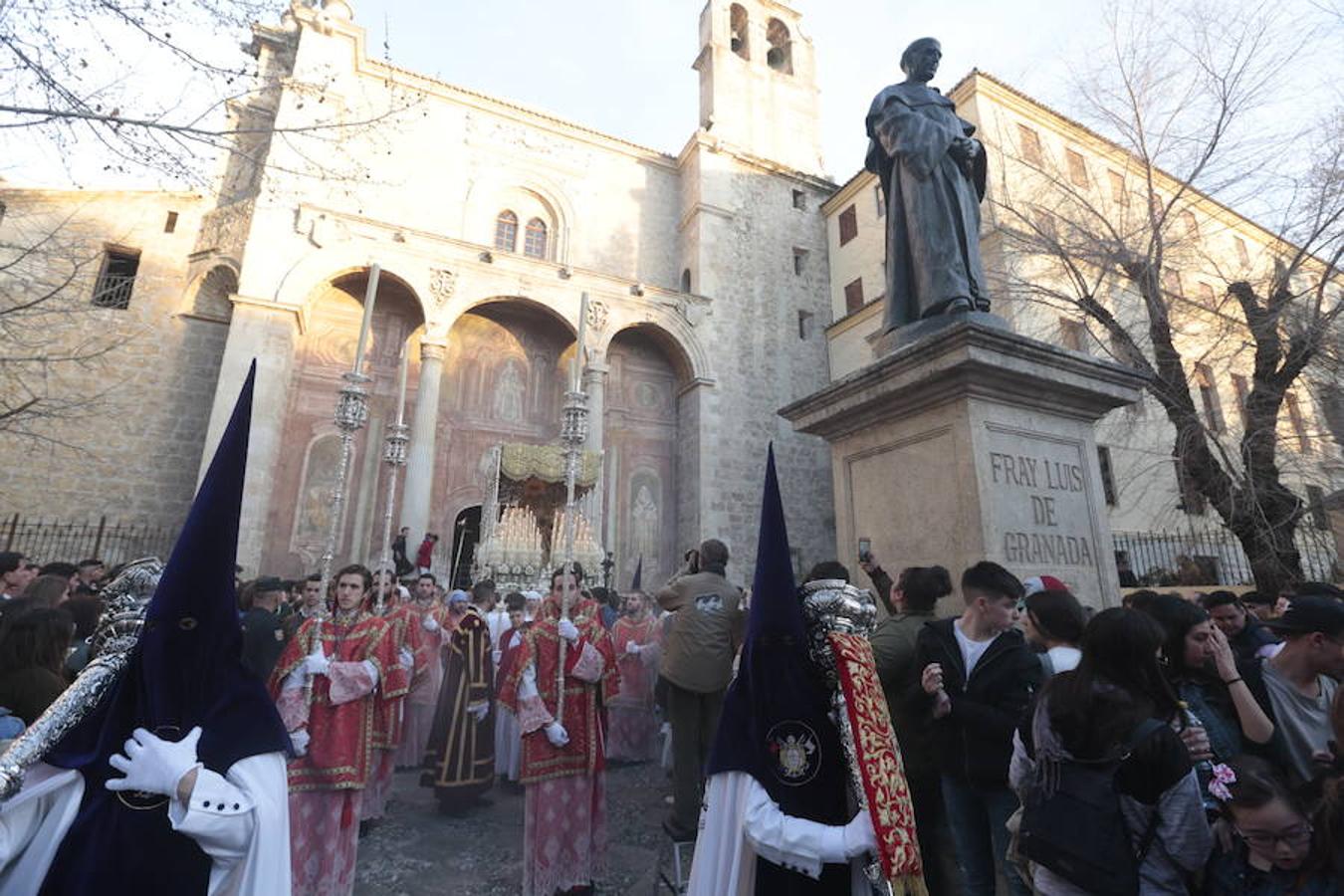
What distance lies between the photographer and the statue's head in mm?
5434

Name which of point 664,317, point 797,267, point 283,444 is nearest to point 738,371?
point 664,317

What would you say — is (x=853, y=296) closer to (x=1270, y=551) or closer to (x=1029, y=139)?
(x=1029, y=139)

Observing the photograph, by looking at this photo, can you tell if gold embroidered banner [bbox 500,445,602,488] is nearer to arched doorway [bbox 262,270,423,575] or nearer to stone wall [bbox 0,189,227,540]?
arched doorway [bbox 262,270,423,575]

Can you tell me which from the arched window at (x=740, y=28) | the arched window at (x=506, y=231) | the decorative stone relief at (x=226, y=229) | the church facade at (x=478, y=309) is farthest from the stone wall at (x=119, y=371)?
the arched window at (x=740, y=28)

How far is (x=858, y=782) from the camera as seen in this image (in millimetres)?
1672

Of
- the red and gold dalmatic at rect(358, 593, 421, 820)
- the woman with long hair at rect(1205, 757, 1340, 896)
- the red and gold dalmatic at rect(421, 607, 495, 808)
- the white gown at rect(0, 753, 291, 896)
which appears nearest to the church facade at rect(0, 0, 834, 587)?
the red and gold dalmatic at rect(421, 607, 495, 808)

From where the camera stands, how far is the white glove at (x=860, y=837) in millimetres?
1602

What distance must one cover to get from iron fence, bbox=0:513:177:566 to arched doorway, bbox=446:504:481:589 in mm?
5855

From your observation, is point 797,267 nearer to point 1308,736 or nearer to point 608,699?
point 608,699

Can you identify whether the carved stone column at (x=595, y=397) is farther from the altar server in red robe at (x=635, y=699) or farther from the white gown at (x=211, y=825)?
the white gown at (x=211, y=825)

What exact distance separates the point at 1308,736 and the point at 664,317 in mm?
17121

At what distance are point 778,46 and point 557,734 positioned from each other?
28.5 meters

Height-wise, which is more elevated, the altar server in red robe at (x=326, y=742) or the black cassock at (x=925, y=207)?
the black cassock at (x=925, y=207)

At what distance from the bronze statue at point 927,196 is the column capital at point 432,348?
12.6 m
